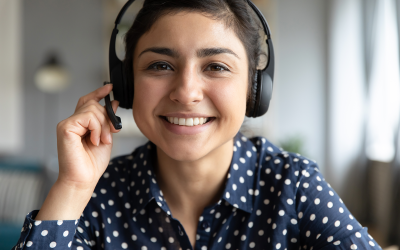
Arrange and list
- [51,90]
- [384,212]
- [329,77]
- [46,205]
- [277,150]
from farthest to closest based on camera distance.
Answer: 1. [51,90]
2. [329,77]
3. [384,212]
4. [277,150]
5. [46,205]

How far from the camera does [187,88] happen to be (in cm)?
85

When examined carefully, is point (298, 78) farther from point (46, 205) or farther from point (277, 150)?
point (46, 205)

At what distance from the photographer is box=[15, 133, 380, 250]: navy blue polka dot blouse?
2.88 ft

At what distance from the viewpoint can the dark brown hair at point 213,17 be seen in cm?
89

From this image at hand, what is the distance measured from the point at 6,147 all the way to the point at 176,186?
149 inches

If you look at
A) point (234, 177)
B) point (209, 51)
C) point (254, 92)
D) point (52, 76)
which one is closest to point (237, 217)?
point (234, 177)

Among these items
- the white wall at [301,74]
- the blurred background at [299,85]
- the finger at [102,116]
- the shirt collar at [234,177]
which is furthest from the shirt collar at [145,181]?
the white wall at [301,74]

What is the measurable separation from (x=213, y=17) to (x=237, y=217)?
0.56 meters

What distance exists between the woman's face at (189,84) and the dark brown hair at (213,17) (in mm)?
21

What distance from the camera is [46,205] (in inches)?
34.5

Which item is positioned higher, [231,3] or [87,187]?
[231,3]

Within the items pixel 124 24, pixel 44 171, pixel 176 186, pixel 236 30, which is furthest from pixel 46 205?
pixel 124 24

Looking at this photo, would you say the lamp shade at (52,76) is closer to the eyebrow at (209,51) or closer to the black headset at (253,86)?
the black headset at (253,86)

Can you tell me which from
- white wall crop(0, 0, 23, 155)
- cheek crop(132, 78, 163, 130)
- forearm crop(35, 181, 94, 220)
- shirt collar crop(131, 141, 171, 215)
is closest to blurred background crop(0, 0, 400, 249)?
white wall crop(0, 0, 23, 155)
